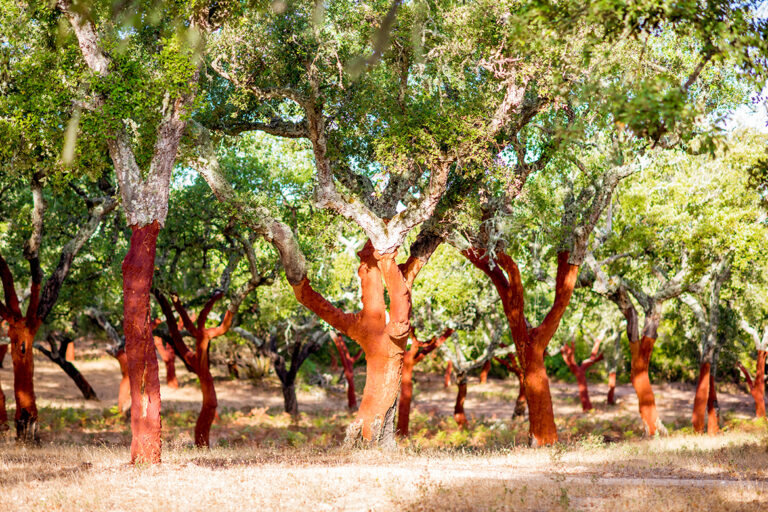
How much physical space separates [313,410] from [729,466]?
75.6ft

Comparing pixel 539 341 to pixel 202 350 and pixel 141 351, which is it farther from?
pixel 141 351

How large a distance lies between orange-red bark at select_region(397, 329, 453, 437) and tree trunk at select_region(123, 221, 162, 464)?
474 inches

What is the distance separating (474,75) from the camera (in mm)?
14242

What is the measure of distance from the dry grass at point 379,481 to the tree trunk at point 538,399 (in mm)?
3620

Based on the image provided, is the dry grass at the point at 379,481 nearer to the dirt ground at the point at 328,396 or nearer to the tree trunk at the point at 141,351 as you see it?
the tree trunk at the point at 141,351

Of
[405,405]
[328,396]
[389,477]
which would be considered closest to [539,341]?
[405,405]

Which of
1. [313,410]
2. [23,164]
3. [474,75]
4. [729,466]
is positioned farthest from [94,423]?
[729,466]

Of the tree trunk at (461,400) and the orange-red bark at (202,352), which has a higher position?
the orange-red bark at (202,352)

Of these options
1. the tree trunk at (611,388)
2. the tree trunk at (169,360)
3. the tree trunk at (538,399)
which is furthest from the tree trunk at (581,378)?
the tree trunk at (169,360)

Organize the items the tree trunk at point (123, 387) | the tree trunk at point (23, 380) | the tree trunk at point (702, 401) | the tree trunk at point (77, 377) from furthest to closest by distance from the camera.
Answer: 1. the tree trunk at point (77, 377)
2. the tree trunk at point (123, 387)
3. the tree trunk at point (702, 401)
4. the tree trunk at point (23, 380)

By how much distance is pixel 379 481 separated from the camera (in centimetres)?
959

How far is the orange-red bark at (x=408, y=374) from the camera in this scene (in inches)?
942

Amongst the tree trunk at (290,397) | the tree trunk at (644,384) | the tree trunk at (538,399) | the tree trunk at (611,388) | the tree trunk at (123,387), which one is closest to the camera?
the tree trunk at (538,399)

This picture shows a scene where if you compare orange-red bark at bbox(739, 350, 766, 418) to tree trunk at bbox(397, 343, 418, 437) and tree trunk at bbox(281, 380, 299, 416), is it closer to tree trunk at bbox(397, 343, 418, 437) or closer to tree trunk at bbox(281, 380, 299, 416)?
tree trunk at bbox(397, 343, 418, 437)
